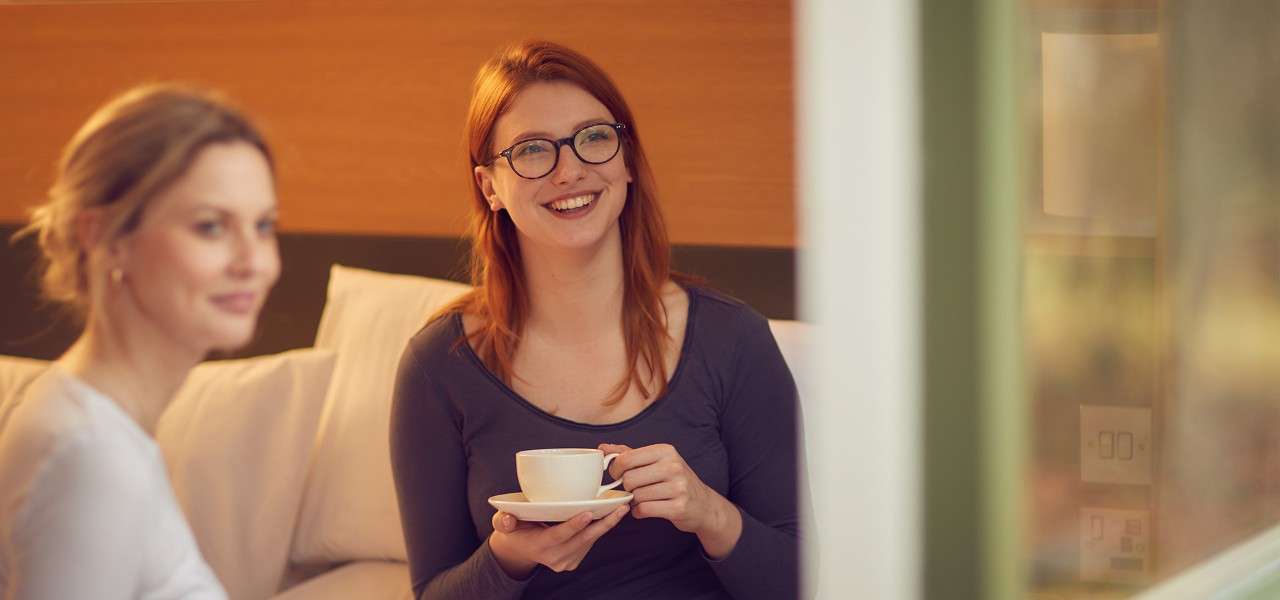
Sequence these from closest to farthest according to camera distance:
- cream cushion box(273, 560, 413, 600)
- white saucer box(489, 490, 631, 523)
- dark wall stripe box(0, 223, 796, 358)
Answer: white saucer box(489, 490, 631, 523) < cream cushion box(273, 560, 413, 600) < dark wall stripe box(0, 223, 796, 358)

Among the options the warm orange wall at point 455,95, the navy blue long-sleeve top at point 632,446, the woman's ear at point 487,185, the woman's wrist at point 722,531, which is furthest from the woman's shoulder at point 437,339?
the warm orange wall at point 455,95

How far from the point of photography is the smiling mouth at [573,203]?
0.86 meters

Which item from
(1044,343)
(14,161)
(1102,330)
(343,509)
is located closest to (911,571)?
(1044,343)

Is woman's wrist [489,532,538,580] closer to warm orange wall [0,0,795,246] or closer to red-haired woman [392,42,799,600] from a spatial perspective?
red-haired woman [392,42,799,600]

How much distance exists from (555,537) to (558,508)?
0.12 feet

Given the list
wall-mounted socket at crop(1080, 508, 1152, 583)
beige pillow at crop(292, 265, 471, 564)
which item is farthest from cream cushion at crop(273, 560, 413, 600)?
wall-mounted socket at crop(1080, 508, 1152, 583)

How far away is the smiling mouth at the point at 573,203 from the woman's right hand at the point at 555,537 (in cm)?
22

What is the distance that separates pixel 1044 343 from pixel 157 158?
1.36ft

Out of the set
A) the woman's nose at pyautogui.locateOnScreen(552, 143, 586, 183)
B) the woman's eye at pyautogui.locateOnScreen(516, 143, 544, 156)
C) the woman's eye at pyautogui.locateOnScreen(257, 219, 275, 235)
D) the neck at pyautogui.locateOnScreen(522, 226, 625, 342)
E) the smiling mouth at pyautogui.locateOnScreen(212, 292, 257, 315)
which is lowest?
the neck at pyautogui.locateOnScreen(522, 226, 625, 342)

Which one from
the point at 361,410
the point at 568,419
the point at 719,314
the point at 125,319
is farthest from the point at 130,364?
the point at 361,410

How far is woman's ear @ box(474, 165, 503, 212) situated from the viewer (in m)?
0.86

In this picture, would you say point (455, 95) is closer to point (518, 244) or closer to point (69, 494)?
point (518, 244)

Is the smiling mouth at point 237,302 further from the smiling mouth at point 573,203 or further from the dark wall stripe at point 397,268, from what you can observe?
the dark wall stripe at point 397,268

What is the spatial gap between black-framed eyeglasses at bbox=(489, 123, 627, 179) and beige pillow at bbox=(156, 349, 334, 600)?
26cm
